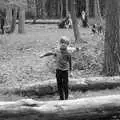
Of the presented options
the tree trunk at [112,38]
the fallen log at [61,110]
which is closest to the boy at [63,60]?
the fallen log at [61,110]

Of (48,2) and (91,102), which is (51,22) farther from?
(91,102)

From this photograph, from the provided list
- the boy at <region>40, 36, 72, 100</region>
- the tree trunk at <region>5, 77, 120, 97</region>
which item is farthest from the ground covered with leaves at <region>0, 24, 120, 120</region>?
the boy at <region>40, 36, 72, 100</region>

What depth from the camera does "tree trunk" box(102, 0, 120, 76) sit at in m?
11.0

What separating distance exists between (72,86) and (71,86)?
0.03m

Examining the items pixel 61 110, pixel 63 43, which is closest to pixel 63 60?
pixel 63 43

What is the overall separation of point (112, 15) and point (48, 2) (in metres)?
35.0

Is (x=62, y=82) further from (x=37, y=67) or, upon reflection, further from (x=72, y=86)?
(x=37, y=67)

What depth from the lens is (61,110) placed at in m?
7.04

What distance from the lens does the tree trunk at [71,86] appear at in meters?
9.59

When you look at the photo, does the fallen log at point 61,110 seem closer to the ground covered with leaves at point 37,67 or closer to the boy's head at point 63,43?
the boy's head at point 63,43

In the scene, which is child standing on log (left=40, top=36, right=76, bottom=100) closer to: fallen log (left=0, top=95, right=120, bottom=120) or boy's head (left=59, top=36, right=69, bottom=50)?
boy's head (left=59, top=36, right=69, bottom=50)

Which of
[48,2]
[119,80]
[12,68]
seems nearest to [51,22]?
[48,2]

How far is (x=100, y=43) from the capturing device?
14.8 meters

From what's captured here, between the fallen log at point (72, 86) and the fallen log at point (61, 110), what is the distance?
238 centimetres
